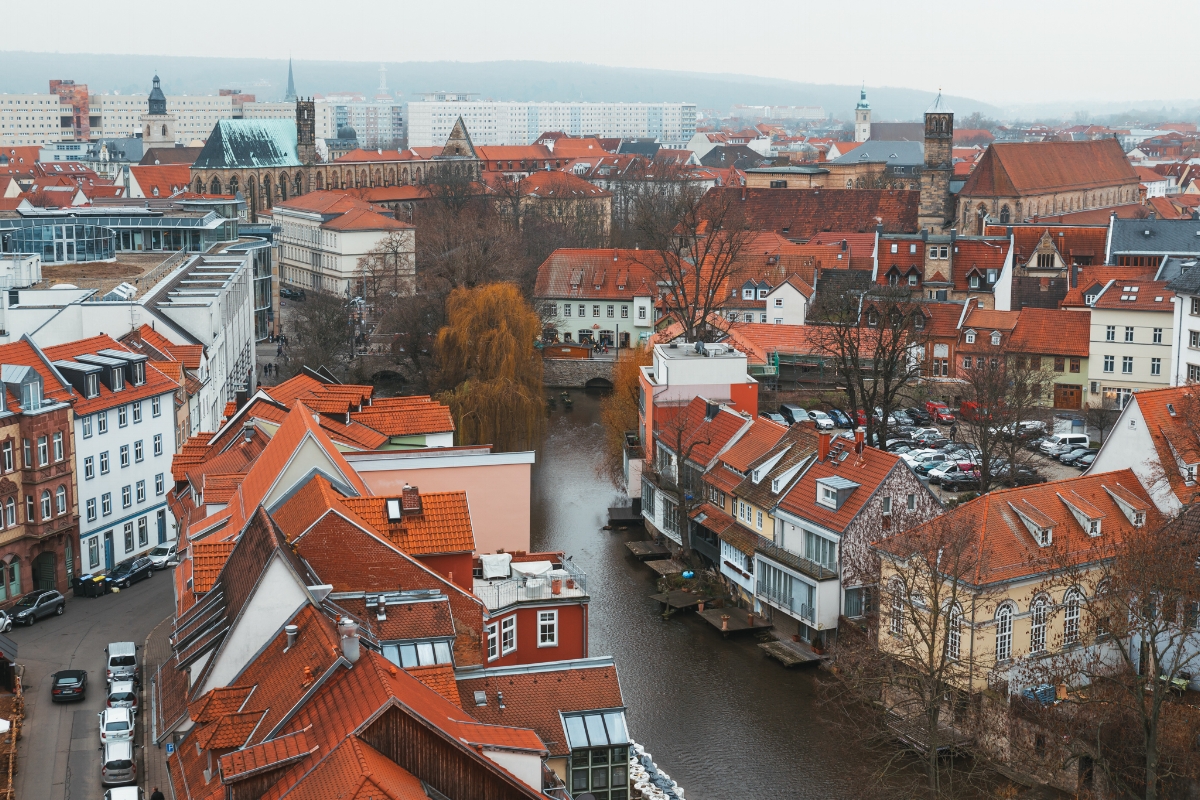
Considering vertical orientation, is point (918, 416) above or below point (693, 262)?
below

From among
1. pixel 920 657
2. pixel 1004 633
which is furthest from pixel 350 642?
pixel 1004 633

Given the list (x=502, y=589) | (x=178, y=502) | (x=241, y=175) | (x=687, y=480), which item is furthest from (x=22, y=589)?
(x=241, y=175)

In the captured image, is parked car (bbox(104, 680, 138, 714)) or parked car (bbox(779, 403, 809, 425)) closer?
parked car (bbox(104, 680, 138, 714))

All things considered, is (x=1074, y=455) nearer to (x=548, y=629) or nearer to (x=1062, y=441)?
(x=1062, y=441)

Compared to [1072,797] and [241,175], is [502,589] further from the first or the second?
[241,175]

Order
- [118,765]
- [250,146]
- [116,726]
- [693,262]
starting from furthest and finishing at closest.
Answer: [250,146] → [693,262] → [116,726] → [118,765]

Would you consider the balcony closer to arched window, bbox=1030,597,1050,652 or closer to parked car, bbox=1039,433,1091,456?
arched window, bbox=1030,597,1050,652

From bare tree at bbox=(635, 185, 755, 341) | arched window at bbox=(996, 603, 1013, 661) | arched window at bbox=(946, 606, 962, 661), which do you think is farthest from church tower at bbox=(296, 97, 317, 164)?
arched window at bbox=(996, 603, 1013, 661)
